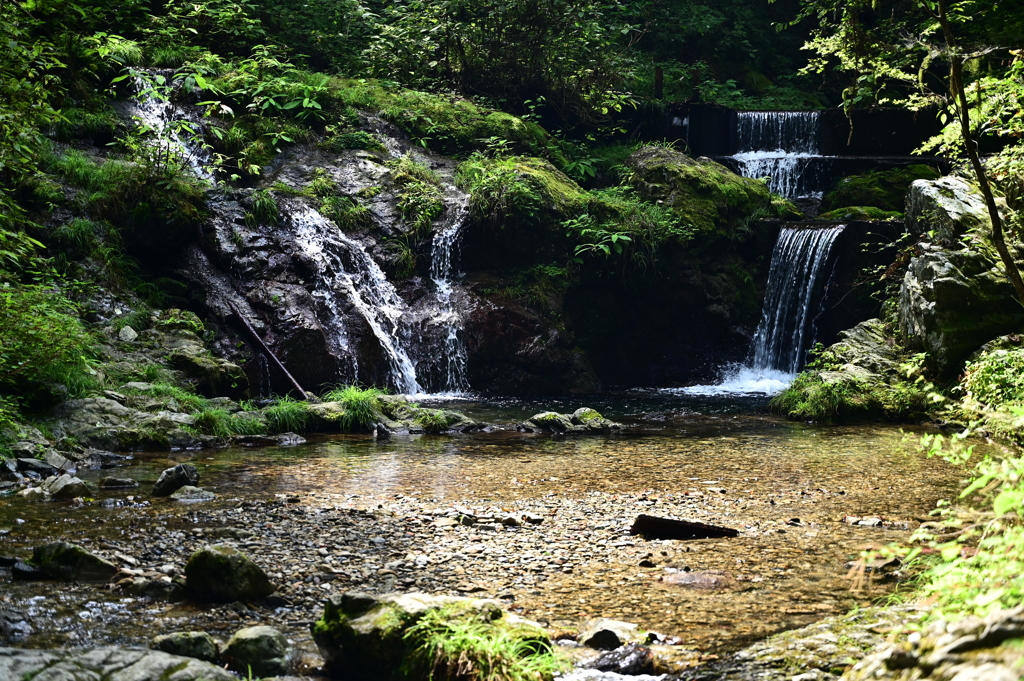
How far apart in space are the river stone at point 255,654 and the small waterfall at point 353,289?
935cm

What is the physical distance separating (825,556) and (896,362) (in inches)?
315

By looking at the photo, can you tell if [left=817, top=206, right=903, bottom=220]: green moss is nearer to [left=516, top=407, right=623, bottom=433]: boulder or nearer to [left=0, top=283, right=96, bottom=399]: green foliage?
[left=516, top=407, right=623, bottom=433]: boulder

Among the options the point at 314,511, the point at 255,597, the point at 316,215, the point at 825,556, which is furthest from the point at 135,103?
the point at 825,556

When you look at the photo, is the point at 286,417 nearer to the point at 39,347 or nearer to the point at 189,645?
the point at 39,347

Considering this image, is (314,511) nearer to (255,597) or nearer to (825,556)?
(255,597)

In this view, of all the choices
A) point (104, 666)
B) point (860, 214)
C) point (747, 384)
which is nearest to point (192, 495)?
point (104, 666)

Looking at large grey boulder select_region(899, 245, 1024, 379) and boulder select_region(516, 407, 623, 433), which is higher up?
large grey boulder select_region(899, 245, 1024, 379)

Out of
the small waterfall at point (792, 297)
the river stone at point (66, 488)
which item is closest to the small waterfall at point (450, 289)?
the small waterfall at point (792, 297)

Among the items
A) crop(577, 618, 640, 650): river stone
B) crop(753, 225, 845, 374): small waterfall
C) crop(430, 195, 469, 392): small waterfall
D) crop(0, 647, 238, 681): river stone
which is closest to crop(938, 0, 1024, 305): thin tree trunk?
crop(577, 618, 640, 650): river stone

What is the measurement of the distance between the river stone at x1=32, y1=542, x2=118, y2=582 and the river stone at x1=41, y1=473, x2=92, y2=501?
1889 mm

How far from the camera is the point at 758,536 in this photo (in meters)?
5.54

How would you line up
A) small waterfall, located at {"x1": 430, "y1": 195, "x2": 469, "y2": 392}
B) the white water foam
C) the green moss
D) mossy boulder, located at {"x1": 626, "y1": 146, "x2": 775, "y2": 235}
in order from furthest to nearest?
mossy boulder, located at {"x1": 626, "y1": 146, "x2": 775, "y2": 235} < the green moss < the white water foam < small waterfall, located at {"x1": 430, "y1": 195, "x2": 469, "y2": 392}

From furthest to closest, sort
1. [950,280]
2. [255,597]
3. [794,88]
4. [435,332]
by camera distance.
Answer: [794,88]
[435,332]
[950,280]
[255,597]

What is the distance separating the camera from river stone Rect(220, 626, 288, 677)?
3.49 m
